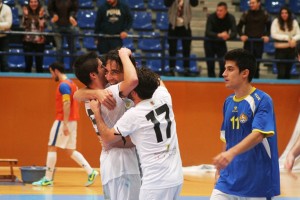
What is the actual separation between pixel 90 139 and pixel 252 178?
8697 millimetres

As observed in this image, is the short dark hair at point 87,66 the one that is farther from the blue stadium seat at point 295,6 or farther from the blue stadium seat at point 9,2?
the blue stadium seat at point 295,6

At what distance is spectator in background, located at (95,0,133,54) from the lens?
1365 centimetres

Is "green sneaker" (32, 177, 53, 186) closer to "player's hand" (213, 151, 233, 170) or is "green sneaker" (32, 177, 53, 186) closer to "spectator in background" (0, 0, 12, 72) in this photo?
"spectator in background" (0, 0, 12, 72)

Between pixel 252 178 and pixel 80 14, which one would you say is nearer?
pixel 252 178

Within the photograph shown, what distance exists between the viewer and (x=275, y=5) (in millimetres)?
17562

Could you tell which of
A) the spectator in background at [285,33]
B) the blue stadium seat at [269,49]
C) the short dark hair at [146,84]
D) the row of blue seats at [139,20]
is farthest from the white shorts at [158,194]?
the row of blue seats at [139,20]

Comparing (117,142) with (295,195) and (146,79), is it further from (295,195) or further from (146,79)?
(295,195)

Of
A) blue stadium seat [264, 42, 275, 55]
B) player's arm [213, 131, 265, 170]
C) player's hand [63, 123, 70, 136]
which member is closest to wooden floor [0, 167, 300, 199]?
player's hand [63, 123, 70, 136]

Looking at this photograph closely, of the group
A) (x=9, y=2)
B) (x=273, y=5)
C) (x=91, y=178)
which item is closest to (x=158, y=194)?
(x=91, y=178)

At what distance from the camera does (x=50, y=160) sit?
1150cm

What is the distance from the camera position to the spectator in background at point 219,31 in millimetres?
13750

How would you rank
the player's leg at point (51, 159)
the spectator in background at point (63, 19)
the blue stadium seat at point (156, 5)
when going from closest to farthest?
1. the player's leg at point (51, 159)
2. the spectator in background at point (63, 19)
3. the blue stadium seat at point (156, 5)

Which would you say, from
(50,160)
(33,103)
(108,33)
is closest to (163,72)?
(108,33)

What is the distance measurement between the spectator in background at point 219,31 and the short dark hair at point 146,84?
847 cm
